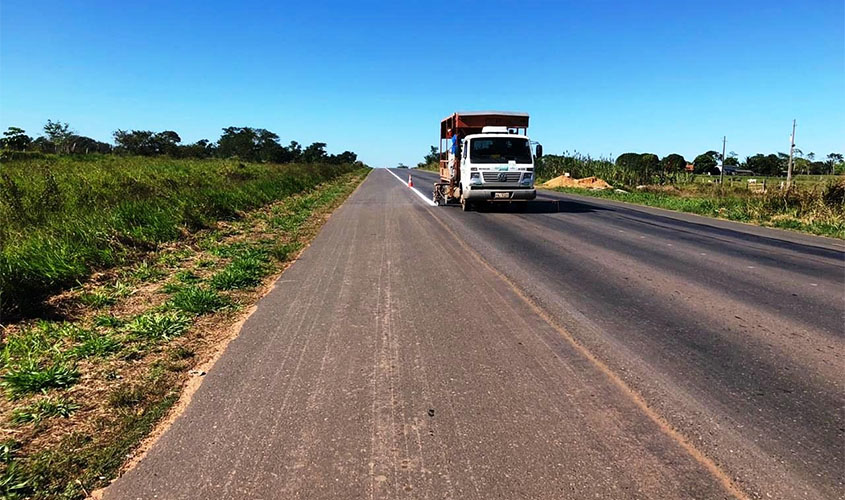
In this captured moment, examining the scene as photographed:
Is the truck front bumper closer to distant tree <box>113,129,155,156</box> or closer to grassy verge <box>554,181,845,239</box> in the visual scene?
grassy verge <box>554,181,845,239</box>

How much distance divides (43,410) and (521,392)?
316 cm

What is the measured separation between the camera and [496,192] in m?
15.9

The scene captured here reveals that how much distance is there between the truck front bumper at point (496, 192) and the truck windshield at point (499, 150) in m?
0.90

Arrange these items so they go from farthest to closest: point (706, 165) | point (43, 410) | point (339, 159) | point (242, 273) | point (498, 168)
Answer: point (339, 159) → point (706, 165) → point (498, 168) → point (242, 273) → point (43, 410)

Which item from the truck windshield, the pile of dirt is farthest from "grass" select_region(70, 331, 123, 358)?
the pile of dirt

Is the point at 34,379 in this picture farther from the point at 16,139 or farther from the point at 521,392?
the point at 16,139

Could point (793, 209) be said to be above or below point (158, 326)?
above

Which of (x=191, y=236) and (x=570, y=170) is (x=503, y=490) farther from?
(x=570, y=170)

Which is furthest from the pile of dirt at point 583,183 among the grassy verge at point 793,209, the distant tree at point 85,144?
the distant tree at point 85,144

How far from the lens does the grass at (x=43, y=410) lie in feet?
10.2

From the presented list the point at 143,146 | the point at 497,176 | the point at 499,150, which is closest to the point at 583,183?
the point at 499,150

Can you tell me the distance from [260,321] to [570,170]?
3968cm

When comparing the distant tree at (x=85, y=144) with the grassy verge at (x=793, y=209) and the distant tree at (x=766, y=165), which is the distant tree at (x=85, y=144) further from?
the distant tree at (x=766, y=165)

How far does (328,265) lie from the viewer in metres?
7.85
